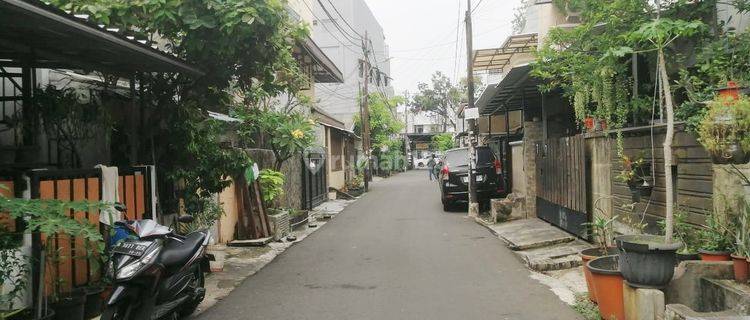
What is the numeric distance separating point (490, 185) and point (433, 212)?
1928 mm

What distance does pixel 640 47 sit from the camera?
6.55 meters

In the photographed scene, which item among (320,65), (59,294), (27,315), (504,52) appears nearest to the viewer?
(27,315)

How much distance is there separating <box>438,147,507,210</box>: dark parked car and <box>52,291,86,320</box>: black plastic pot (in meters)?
12.5

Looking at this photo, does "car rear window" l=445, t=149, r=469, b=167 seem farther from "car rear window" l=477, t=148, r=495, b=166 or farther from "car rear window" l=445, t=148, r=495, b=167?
"car rear window" l=477, t=148, r=495, b=166

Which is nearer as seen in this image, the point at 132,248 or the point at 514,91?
the point at 132,248

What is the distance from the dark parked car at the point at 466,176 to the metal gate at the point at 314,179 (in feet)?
14.2

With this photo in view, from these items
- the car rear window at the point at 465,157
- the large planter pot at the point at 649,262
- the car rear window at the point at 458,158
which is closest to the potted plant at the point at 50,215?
the large planter pot at the point at 649,262

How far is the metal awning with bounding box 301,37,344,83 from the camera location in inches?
653

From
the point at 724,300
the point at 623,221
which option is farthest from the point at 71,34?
the point at 623,221

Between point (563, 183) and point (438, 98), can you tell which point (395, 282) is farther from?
point (438, 98)

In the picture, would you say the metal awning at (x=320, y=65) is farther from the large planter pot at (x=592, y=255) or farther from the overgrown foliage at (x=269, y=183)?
the large planter pot at (x=592, y=255)

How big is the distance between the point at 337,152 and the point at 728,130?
22.3 m

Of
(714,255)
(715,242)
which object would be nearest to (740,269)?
(714,255)

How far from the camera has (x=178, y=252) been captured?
4730 millimetres
